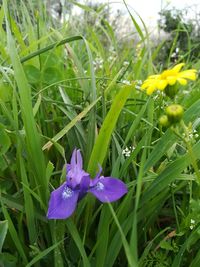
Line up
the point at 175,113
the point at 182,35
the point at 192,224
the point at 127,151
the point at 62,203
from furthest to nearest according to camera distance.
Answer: the point at 182,35, the point at 127,151, the point at 192,224, the point at 62,203, the point at 175,113

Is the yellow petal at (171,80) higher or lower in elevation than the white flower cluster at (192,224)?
higher

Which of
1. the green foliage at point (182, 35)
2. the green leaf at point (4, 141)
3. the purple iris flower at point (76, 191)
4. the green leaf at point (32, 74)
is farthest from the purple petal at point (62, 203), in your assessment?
the green foliage at point (182, 35)

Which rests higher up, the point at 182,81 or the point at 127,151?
the point at 182,81

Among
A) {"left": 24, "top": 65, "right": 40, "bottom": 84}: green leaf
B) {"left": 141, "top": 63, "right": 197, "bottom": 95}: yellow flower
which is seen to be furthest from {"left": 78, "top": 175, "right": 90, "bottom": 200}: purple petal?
{"left": 24, "top": 65, "right": 40, "bottom": 84}: green leaf

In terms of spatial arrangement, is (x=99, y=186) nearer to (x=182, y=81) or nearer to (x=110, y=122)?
(x=110, y=122)

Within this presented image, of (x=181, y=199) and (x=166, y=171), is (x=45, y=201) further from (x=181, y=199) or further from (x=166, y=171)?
(x=181, y=199)

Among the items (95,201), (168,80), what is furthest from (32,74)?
(168,80)

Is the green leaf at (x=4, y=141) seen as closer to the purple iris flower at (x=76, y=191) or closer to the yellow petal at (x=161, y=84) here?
the purple iris flower at (x=76, y=191)

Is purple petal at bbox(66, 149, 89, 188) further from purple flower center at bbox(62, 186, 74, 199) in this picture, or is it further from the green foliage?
the green foliage
